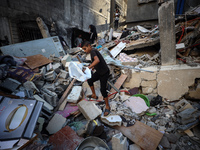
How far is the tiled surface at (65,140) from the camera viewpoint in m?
1.93

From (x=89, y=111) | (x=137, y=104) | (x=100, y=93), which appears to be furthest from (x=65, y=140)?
(x=137, y=104)

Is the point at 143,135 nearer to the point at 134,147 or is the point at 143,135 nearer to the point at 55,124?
→ the point at 134,147

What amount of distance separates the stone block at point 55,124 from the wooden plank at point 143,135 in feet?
4.44

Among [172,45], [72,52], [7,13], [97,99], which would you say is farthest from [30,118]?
[7,13]

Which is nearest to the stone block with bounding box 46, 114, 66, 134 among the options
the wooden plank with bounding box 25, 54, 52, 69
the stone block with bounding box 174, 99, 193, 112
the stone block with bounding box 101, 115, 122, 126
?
the stone block with bounding box 101, 115, 122, 126

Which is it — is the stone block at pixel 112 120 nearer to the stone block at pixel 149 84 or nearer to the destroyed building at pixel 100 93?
the destroyed building at pixel 100 93

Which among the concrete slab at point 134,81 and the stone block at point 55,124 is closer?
the stone block at point 55,124

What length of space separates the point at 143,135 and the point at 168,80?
7.31 feet

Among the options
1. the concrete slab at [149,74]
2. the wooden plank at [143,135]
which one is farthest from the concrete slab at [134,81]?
the wooden plank at [143,135]

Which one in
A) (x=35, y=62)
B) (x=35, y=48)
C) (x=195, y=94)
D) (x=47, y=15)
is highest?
(x=47, y=15)

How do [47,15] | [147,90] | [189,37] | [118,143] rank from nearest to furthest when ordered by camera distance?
[118,143], [147,90], [189,37], [47,15]

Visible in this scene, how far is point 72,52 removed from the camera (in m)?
6.56

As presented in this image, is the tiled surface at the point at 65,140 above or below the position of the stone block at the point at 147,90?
below

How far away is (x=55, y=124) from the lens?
2.43 meters
